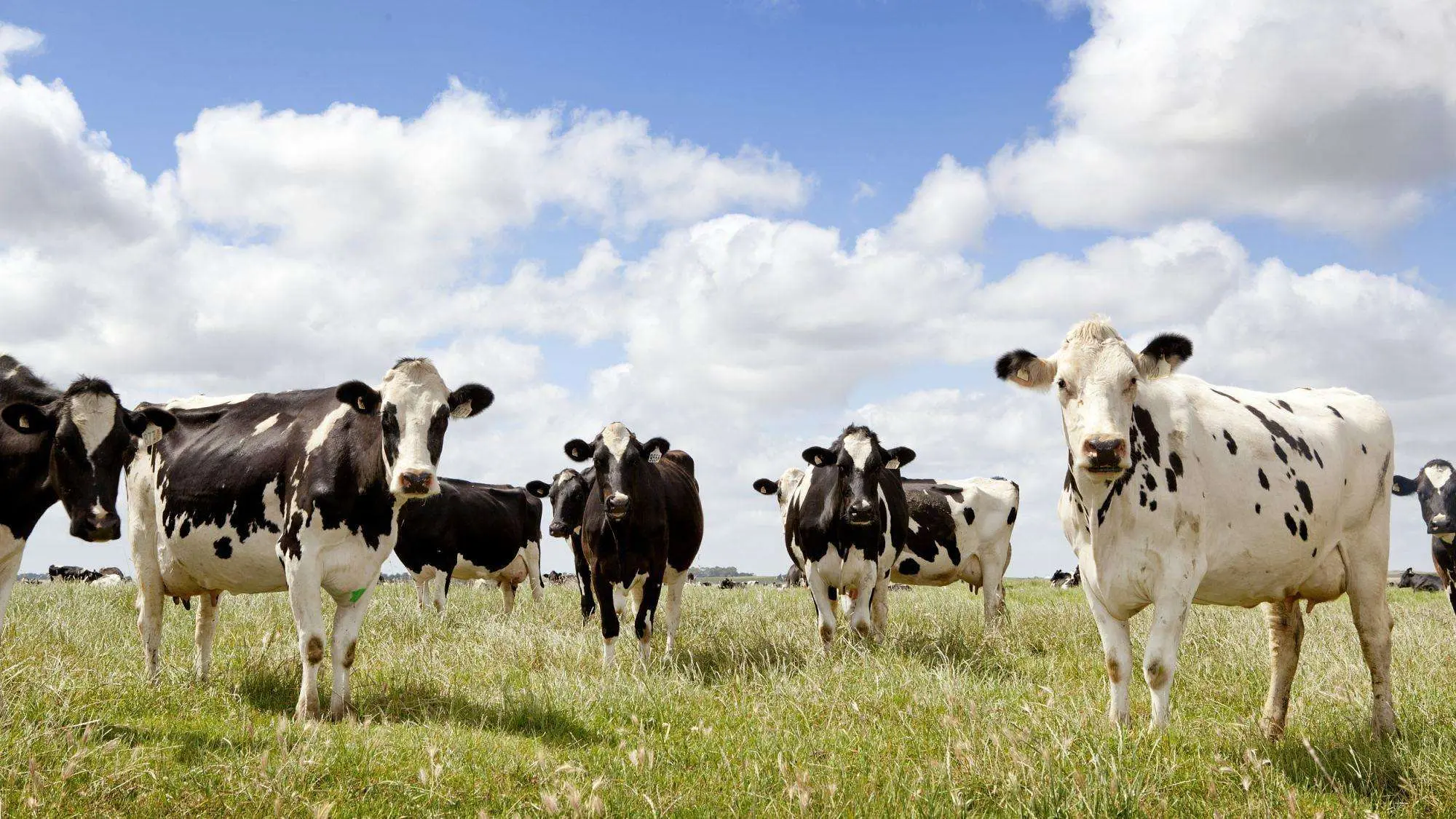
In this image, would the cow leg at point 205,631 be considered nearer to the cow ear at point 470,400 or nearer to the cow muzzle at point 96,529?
the cow muzzle at point 96,529

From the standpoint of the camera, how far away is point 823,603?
11742 mm

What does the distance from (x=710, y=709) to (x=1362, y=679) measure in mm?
5214

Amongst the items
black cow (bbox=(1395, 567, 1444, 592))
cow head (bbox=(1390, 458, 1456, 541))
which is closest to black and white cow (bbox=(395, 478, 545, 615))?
cow head (bbox=(1390, 458, 1456, 541))

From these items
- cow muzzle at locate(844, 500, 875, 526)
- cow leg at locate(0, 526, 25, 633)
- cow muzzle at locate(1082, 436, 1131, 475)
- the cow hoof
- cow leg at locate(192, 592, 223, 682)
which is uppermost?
cow muzzle at locate(1082, 436, 1131, 475)

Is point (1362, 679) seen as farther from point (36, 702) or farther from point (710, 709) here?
point (36, 702)

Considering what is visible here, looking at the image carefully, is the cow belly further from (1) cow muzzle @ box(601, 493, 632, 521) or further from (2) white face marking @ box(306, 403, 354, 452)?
(2) white face marking @ box(306, 403, 354, 452)

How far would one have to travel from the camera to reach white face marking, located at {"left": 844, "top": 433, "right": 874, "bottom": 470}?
12.0 metres

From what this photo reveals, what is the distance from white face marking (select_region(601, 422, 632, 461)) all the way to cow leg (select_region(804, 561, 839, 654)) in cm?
271

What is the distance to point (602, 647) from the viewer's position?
10.7 m

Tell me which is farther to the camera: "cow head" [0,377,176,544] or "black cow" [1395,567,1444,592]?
"black cow" [1395,567,1444,592]

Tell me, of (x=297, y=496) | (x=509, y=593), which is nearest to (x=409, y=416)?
(x=297, y=496)

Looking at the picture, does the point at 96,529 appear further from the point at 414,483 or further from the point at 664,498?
the point at 664,498

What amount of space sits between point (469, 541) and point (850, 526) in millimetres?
9177

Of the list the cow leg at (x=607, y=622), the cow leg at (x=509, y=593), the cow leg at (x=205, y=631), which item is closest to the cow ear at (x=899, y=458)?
the cow leg at (x=607, y=622)
